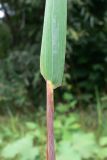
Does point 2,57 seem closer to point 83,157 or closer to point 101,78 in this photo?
point 101,78

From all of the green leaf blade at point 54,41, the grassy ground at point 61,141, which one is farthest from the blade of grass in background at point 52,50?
the grassy ground at point 61,141

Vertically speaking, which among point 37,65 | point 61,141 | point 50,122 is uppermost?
point 37,65

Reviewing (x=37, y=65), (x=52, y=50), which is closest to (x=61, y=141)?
(x=37, y=65)

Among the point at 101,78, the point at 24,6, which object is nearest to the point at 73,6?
the point at 24,6

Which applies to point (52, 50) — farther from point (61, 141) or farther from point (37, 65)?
point (37, 65)

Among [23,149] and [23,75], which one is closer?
[23,149]

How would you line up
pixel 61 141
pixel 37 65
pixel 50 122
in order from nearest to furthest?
1. pixel 50 122
2. pixel 61 141
3. pixel 37 65

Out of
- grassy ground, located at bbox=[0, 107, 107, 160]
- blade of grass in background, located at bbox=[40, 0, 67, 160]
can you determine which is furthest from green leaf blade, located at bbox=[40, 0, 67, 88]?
grassy ground, located at bbox=[0, 107, 107, 160]
